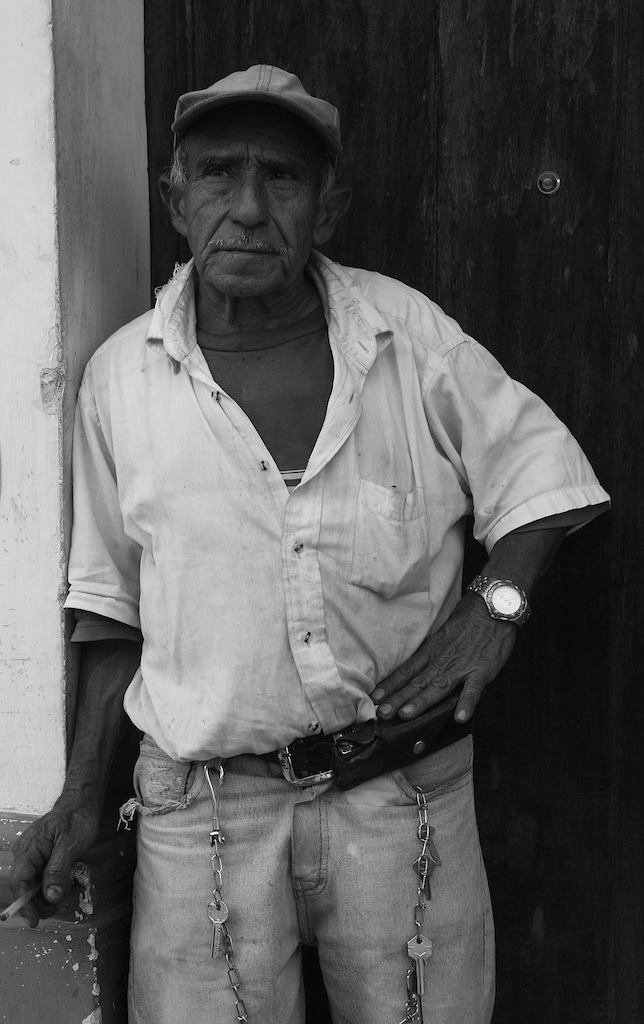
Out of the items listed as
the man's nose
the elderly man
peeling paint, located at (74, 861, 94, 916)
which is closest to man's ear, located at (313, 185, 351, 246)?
the elderly man

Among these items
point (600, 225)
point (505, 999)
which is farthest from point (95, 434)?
point (505, 999)

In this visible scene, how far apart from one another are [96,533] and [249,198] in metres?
0.55

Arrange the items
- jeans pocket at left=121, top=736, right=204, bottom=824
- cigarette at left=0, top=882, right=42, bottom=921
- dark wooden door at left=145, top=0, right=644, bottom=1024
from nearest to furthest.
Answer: cigarette at left=0, top=882, right=42, bottom=921 < jeans pocket at left=121, top=736, right=204, bottom=824 < dark wooden door at left=145, top=0, right=644, bottom=1024

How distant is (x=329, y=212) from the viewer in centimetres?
162

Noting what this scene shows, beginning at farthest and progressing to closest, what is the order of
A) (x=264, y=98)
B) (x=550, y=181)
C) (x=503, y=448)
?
(x=550, y=181) → (x=503, y=448) → (x=264, y=98)

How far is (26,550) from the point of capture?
1631 millimetres

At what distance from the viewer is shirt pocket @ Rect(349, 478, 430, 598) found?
4.84ft

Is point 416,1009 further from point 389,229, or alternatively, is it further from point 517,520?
point 389,229

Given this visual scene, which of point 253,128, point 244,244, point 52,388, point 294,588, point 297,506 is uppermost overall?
point 253,128

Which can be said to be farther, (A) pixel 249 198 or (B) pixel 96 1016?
(B) pixel 96 1016

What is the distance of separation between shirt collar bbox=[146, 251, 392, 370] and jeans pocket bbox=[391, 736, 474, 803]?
0.59m

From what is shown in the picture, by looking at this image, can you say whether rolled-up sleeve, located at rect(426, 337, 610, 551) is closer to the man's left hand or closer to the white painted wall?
the man's left hand

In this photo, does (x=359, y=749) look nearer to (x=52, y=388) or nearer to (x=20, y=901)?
(x=20, y=901)

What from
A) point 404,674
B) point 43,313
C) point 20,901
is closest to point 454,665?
point 404,674
